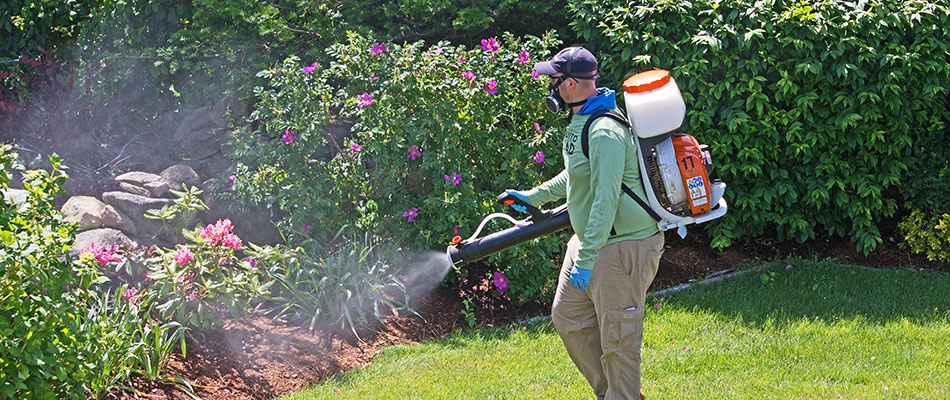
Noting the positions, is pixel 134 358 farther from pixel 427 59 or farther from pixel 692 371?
pixel 692 371

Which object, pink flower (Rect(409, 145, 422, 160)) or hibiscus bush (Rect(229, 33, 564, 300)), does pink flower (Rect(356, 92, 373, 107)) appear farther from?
pink flower (Rect(409, 145, 422, 160))

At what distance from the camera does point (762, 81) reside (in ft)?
19.3

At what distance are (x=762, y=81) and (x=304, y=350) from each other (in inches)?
144

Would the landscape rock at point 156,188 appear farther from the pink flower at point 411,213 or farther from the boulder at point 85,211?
the pink flower at point 411,213

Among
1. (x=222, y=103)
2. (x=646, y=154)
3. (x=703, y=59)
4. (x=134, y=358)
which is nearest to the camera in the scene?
(x=646, y=154)

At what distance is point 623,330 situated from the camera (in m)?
3.40

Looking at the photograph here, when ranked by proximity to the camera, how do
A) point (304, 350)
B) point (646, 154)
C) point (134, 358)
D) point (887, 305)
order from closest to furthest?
1. point (646, 154)
2. point (134, 358)
3. point (304, 350)
4. point (887, 305)

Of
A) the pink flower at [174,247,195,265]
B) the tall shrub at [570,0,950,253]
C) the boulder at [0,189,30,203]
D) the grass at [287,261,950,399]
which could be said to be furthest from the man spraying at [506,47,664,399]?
the tall shrub at [570,0,950,253]

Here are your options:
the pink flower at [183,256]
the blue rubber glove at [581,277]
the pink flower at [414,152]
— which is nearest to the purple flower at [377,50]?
the pink flower at [414,152]

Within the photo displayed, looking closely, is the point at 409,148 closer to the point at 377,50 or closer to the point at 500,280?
the point at 377,50

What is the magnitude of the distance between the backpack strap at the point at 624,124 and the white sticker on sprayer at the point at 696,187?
6.6 inches

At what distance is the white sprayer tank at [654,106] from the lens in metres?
3.27

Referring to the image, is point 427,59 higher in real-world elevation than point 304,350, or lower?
higher

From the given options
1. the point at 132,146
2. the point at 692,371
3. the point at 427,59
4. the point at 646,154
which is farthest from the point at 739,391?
the point at 132,146
